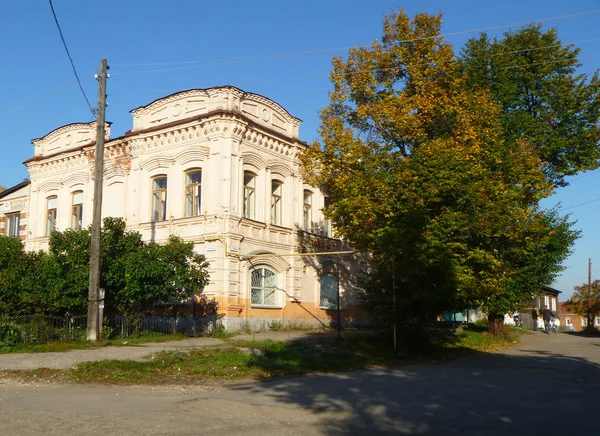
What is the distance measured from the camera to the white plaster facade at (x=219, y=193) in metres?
22.5

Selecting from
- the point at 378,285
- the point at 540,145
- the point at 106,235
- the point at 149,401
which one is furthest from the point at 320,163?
the point at 149,401

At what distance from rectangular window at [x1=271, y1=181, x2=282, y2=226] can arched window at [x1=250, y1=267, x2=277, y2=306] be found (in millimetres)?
2373

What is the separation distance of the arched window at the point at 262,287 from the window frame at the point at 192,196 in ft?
10.6

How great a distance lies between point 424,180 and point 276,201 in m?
8.77

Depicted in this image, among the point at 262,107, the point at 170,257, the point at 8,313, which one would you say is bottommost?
the point at 8,313

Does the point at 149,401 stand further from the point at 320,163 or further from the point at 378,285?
the point at 320,163

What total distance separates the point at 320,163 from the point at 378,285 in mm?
5302

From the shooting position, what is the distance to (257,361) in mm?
15211

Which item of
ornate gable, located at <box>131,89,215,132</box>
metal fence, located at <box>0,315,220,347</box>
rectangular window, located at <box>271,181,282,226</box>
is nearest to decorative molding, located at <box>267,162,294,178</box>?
rectangular window, located at <box>271,181,282,226</box>

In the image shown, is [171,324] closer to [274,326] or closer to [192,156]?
[274,326]

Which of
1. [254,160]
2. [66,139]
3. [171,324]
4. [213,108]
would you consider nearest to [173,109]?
[213,108]

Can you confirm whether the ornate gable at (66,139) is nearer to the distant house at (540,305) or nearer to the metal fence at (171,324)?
the metal fence at (171,324)

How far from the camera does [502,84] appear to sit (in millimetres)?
25703

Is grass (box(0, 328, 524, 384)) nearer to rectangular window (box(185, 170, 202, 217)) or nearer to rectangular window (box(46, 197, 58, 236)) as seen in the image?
rectangular window (box(185, 170, 202, 217))
